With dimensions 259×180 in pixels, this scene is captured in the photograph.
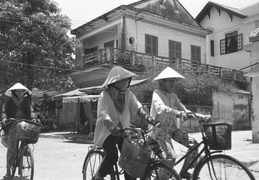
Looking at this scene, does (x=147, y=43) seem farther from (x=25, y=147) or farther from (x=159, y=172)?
(x=159, y=172)

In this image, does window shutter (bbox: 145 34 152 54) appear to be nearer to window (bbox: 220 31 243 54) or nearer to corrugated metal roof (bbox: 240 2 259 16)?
window (bbox: 220 31 243 54)

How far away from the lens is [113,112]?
12.9 feet

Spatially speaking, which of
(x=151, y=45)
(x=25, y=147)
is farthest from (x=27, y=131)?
(x=151, y=45)

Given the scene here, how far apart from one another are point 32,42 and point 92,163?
13.6m

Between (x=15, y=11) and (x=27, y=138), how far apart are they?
12.9m

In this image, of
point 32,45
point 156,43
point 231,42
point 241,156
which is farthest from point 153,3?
point 241,156

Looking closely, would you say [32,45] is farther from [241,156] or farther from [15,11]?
[241,156]

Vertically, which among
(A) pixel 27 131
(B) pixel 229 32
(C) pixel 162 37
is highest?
(B) pixel 229 32

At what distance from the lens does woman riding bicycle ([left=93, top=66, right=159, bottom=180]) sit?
3.76 meters

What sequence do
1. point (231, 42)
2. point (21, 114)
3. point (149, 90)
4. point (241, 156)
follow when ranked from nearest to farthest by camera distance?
point (21, 114)
point (241, 156)
point (149, 90)
point (231, 42)

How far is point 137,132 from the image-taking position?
11.8ft

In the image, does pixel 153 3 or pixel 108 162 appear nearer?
pixel 108 162

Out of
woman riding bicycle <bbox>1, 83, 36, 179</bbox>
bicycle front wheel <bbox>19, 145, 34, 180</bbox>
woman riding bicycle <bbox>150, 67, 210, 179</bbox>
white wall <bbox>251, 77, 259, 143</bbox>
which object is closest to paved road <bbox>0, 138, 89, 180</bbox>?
bicycle front wheel <bbox>19, 145, 34, 180</bbox>

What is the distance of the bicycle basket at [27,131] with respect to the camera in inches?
197
